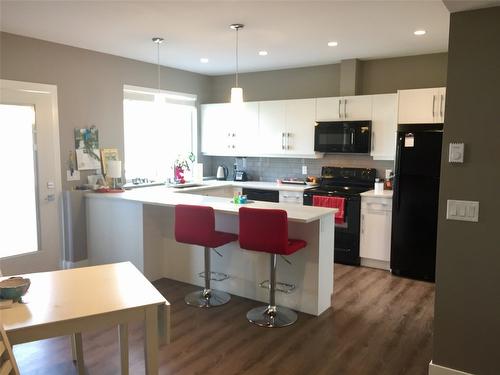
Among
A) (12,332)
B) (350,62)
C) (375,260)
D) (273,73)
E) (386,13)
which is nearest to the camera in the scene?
(12,332)

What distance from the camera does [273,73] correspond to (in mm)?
6332

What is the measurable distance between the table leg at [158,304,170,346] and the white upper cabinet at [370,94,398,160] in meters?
3.88

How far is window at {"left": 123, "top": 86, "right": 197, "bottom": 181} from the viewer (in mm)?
5563

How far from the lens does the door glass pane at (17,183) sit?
4.19 meters

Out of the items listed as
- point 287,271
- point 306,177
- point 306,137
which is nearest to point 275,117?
point 306,137

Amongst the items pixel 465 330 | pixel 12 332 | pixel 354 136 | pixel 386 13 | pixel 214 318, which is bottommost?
pixel 214 318

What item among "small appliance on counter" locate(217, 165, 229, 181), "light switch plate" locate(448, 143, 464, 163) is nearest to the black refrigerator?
"light switch plate" locate(448, 143, 464, 163)

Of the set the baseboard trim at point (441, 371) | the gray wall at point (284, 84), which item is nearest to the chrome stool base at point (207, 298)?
the baseboard trim at point (441, 371)

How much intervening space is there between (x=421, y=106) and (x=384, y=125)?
509 millimetres

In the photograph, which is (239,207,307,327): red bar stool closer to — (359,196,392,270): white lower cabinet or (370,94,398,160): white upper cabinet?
(359,196,392,270): white lower cabinet

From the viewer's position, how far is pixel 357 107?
5266 mm

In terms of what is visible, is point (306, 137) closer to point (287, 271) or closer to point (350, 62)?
point (350, 62)

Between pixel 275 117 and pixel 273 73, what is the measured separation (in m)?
0.84

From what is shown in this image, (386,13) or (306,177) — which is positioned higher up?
(386,13)
